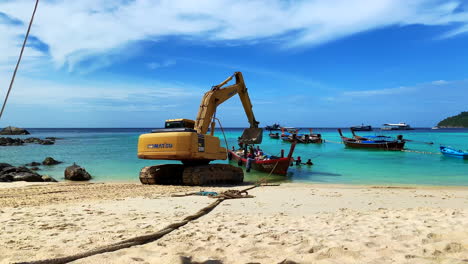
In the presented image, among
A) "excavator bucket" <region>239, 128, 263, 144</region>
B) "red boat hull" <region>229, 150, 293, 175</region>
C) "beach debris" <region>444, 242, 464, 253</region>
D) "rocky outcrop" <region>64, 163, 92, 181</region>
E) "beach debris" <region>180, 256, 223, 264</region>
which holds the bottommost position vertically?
"rocky outcrop" <region>64, 163, 92, 181</region>

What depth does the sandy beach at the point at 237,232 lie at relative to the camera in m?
4.60

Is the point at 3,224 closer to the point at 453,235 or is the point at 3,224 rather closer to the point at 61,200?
the point at 61,200

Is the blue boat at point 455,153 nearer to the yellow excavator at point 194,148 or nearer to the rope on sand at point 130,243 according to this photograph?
the yellow excavator at point 194,148

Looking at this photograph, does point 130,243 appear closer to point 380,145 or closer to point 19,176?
point 19,176

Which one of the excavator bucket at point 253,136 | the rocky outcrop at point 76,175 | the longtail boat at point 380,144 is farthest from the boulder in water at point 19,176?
the longtail boat at point 380,144

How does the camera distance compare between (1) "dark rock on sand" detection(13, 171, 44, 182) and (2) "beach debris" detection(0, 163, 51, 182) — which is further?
(1) "dark rock on sand" detection(13, 171, 44, 182)

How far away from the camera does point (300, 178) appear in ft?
63.1

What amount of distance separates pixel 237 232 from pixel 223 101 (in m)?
11.0

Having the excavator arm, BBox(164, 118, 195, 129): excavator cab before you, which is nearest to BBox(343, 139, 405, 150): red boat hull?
the excavator arm

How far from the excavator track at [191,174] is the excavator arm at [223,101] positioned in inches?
66.5

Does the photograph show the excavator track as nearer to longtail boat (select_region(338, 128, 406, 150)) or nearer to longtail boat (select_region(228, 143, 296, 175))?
longtail boat (select_region(228, 143, 296, 175))

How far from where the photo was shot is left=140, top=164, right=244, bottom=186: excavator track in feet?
46.9

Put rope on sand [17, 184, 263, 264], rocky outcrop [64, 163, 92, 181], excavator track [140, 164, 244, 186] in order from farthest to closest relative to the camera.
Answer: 1. rocky outcrop [64, 163, 92, 181]
2. excavator track [140, 164, 244, 186]
3. rope on sand [17, 184, 263, 264]

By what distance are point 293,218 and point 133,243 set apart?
3.36 metres
